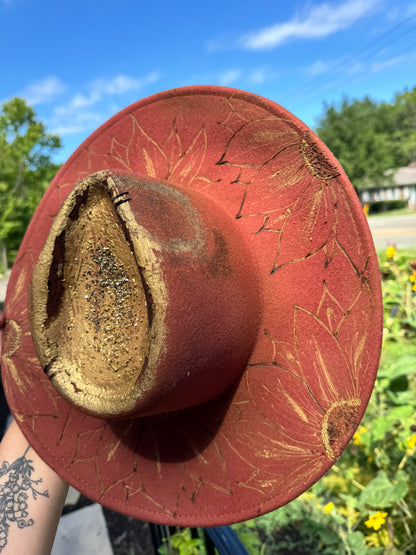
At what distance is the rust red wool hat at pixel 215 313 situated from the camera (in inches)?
26.5

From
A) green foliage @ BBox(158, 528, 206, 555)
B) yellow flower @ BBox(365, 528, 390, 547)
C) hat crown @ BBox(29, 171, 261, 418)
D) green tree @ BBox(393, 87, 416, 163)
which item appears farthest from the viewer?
green tree @ BBox(393, 87, 416, 163)

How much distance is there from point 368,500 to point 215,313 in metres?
1.72

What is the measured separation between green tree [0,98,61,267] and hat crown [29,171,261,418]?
71.5 feet

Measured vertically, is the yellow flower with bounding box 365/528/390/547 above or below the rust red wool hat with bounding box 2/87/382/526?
below

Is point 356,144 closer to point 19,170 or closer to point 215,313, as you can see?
point 19,170

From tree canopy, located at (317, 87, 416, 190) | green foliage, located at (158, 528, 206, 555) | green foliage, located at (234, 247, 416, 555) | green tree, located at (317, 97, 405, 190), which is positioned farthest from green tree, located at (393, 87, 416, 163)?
green foliage, located at (158, 528, 206, 555)

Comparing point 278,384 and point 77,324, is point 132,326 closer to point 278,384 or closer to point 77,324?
point 77,324

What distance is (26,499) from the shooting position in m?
1.04

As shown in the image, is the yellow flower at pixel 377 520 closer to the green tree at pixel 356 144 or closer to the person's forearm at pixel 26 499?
the person's forearm at pixel 26 499

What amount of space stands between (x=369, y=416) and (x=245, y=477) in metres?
2.18

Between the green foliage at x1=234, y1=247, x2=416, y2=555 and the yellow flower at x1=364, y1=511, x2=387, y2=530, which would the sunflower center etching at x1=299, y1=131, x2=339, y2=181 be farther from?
the yellow flower at x1=364, y1=511, x2=387, y2=530

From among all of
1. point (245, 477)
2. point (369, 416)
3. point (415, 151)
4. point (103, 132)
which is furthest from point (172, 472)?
point (415, 151)

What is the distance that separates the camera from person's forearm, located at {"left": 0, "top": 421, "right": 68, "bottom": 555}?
0.97 meters

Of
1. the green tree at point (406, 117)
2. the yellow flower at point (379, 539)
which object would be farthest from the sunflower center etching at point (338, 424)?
the green tree at point (406, 117)
